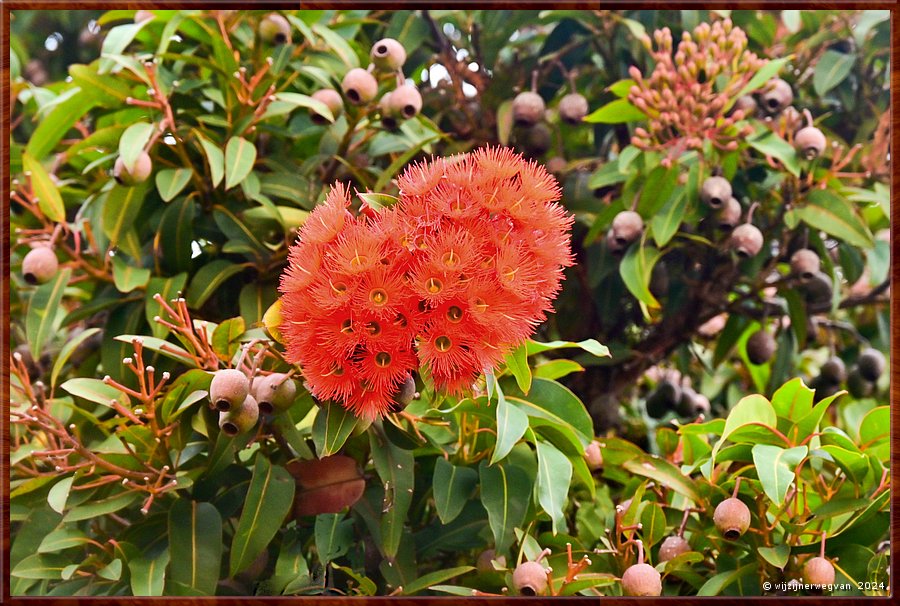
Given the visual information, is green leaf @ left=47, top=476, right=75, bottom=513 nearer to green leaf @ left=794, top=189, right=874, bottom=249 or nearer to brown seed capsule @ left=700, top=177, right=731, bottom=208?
brown seed capsule @ left=700, top=177, right=731, bottom=208

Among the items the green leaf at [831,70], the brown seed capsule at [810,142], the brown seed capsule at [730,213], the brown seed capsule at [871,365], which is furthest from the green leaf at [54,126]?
the brown seed capsule at [871,365]

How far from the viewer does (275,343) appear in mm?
1111

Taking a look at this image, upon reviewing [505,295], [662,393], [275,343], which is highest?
[505,295]

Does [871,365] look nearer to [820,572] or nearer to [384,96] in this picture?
[820,572]

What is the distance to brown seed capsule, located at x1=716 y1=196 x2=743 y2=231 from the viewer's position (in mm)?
1609

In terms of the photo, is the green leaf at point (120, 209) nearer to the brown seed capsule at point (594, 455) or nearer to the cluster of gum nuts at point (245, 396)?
the cluster of gum nuts at point (245, 396)

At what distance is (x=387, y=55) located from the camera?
1502 mm

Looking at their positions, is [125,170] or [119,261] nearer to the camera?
[125,170]

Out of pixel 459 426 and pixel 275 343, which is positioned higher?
pixel 275 343

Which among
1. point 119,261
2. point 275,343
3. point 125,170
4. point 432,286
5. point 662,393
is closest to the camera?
point 432,286

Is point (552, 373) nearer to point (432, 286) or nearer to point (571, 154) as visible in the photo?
point (432, 286)

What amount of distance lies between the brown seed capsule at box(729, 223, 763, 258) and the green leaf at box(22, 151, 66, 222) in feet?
3.34

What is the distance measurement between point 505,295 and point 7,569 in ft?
2.31

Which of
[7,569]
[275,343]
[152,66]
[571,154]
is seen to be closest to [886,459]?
[275,343]
